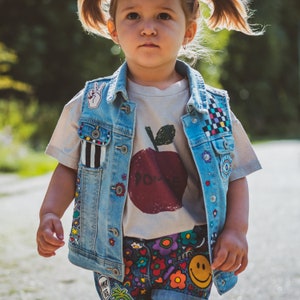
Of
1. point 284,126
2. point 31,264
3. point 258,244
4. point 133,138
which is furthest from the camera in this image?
point 284,126

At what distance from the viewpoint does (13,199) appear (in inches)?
320

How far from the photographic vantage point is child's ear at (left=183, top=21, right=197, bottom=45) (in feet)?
8.25

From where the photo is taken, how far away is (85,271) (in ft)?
14.4

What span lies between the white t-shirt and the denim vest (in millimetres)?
38

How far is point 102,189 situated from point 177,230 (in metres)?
0.28

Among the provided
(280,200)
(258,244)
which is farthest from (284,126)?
(258,244)

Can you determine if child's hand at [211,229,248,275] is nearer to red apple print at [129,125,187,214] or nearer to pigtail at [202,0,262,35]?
red apple print at [129,125,187,214]

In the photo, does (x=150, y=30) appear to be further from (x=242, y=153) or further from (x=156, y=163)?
(x=242, y=153)

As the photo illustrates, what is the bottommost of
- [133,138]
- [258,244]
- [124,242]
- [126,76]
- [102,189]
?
[258,244]

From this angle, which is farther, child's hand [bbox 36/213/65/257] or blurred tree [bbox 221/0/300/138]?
blurred tree [bbox 221/0/300/138]

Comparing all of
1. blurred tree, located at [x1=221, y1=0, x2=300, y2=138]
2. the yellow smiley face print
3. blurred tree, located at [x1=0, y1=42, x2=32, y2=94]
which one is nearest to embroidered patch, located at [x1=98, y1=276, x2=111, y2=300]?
the yellow smiley face print

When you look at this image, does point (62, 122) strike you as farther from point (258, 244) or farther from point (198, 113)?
point (258, 244)

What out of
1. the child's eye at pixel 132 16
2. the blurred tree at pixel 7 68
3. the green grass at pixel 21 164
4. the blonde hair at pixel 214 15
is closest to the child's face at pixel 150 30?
the child's eye at pixel 132 16

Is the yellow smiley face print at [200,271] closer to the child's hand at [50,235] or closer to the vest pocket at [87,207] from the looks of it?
the vest pocket at [87,207]
